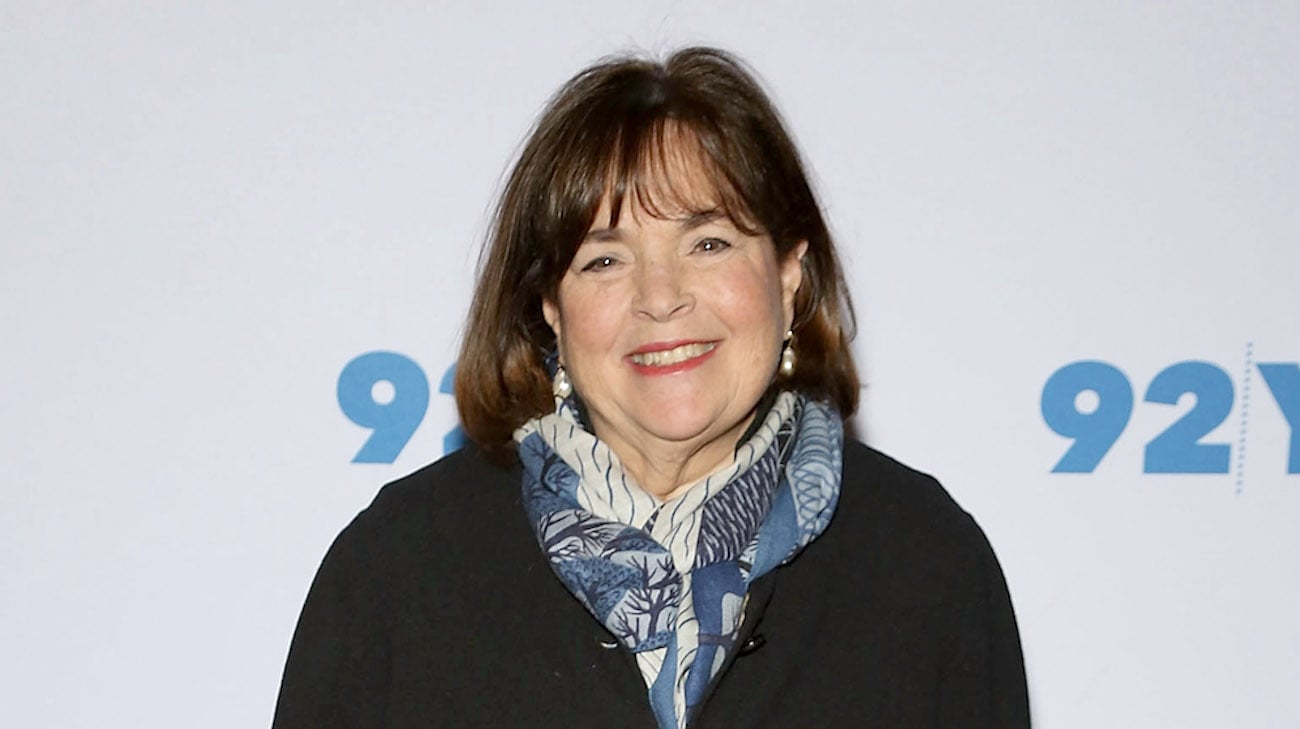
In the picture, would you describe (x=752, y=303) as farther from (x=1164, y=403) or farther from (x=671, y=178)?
(x=1164, y=403)

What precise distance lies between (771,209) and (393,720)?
24.6 inches

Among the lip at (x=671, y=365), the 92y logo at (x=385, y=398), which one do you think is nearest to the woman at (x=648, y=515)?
the lip at (x=671, y=365)

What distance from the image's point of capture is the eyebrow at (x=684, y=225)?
→ 1.33 m

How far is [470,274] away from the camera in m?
1.91

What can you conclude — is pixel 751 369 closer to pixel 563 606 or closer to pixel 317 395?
pixel 563 606

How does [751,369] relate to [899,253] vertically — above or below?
below

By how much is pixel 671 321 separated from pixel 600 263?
0.09 metres

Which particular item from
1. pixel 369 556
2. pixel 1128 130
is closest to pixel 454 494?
pixel 369 556

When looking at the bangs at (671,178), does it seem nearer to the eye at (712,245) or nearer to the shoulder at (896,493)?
the eye at (712,245)

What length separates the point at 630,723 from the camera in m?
1.36

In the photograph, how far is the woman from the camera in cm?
135

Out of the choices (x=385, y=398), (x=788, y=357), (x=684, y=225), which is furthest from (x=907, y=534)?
(x=385, y=398)

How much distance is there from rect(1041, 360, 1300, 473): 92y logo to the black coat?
1.66 ft

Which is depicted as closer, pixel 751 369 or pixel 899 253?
pixel 751 369
